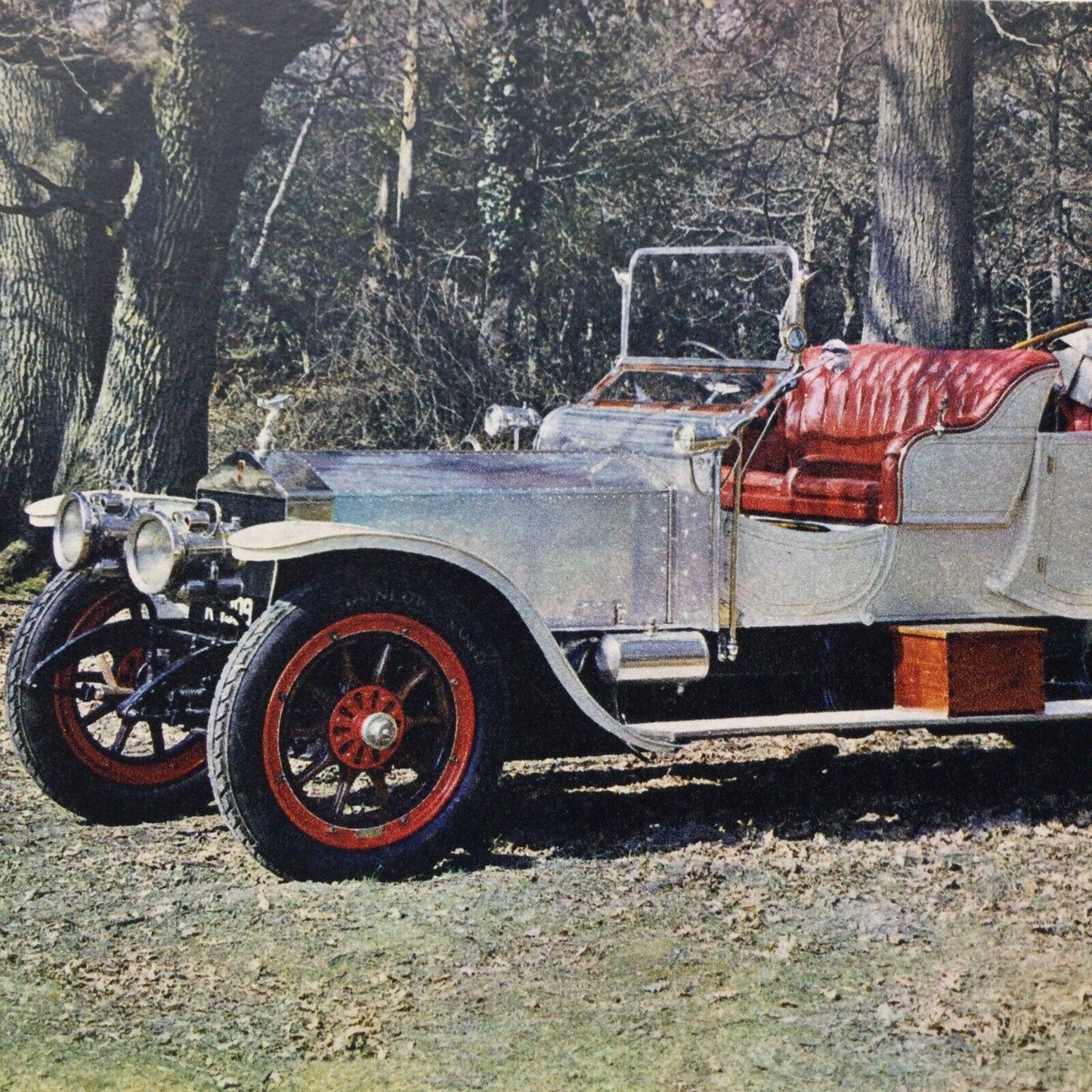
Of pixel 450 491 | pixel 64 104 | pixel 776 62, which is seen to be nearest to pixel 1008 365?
pixel 450 491

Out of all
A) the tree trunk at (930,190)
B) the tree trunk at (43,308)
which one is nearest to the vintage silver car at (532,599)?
the tree trunk at (930,190)

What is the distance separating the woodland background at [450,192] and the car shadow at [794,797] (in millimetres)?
3647

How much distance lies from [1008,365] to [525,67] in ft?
33.6

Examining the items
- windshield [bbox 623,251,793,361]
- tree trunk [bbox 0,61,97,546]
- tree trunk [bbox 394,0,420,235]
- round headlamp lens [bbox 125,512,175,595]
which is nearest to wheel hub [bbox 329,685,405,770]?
round headlamp lens [bbox 125,512,175,595]

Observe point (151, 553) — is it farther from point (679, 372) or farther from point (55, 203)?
point (55, 203)

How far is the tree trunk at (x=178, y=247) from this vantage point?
364 inches

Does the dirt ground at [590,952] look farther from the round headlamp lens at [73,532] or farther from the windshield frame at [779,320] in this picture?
the windshield frame at [779,320]

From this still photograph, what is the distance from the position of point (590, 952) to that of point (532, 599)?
1257 mm

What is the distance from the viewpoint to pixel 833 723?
509 centimetres

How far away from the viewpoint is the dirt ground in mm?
3275

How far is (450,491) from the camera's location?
15.6 feet

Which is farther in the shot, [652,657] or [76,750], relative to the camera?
[76,750]

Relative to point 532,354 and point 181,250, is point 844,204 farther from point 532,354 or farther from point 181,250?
point 181,250

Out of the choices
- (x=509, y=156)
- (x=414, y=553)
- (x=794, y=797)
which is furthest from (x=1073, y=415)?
(x=509, y=156)
